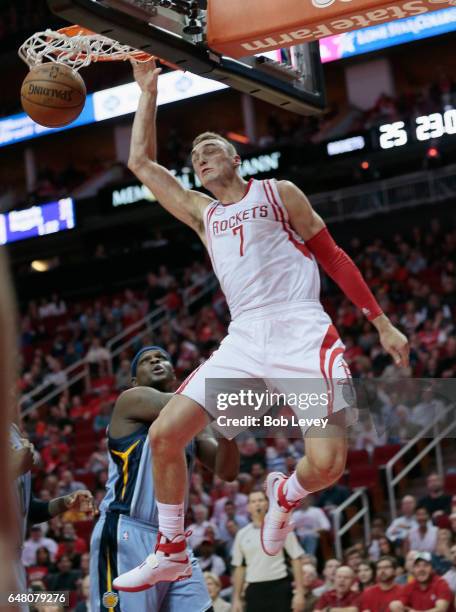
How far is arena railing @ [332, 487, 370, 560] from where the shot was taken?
32.2ft

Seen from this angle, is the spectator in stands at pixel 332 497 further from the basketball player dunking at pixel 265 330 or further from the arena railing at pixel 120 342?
the arena railing at pixel 120 342

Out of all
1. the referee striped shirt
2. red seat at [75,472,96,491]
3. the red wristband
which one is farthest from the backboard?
red seat at [75,472,96,491]

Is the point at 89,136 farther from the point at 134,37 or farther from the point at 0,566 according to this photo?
the point at 0,566

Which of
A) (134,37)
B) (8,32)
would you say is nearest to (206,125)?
(8,32)

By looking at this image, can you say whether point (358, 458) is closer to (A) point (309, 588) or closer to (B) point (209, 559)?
(B) point (209, 559)

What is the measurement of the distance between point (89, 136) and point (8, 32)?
149 inches

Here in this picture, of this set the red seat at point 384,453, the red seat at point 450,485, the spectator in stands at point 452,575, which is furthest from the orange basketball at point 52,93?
the red seat at point 384,453

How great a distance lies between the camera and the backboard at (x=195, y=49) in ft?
16.0

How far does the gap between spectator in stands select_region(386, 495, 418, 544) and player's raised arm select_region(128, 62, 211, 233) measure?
16.5 ft

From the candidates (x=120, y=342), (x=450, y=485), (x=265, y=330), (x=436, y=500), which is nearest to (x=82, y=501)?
(x=265, y=330)

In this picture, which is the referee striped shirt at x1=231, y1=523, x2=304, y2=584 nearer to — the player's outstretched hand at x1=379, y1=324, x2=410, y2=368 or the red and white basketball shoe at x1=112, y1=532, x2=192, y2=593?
the red and white basketball shoe at x1=112, y1=532, x2=192, y2=593

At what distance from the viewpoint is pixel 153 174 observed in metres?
5.06

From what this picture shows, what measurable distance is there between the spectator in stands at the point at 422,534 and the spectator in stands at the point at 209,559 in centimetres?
180

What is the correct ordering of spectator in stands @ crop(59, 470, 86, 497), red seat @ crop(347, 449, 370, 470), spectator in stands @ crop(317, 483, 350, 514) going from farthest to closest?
1. spectator in stands @ crop(59, 470, 86, 497)
2. red seat @ crop(347, 449, 370, 470)
3. spectator in stands @ crop(317, 483, 350, 514)
